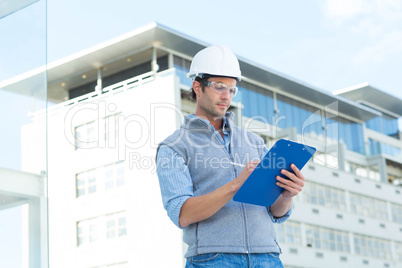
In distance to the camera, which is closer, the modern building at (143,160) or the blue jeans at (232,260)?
the blue jeans at (232,260)

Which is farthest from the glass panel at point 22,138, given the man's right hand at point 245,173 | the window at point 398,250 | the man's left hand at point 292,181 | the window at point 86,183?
the window at point 398,250

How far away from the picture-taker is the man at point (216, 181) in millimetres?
2832

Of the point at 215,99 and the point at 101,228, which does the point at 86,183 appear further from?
the point at 215,99

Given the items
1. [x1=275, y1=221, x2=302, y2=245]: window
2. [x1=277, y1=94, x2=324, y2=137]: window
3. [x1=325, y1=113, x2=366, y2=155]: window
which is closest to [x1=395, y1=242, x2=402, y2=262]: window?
[x1=325, y1=113, x2=366, y2=155]: window

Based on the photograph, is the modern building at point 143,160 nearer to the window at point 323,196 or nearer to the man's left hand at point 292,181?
the window at point 323,196

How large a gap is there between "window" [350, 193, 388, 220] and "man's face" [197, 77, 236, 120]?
4558cm

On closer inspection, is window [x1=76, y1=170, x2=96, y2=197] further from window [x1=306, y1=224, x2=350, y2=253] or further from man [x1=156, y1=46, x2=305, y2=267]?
man [x1=156, y1=46, x2=305, y2=267]

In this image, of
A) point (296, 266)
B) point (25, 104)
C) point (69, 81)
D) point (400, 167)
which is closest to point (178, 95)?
point (69, 81)

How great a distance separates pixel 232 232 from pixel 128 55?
3634 centimetres

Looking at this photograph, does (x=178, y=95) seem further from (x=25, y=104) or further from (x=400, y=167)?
(x=25, y=104)

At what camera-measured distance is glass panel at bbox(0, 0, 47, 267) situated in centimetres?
366

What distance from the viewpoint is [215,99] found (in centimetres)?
308

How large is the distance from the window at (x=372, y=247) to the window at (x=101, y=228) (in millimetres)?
18782

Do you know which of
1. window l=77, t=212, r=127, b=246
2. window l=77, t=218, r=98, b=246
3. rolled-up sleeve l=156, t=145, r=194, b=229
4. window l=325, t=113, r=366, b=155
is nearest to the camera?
rolled-up sleeve l=156, t=145, r=194, b=229
